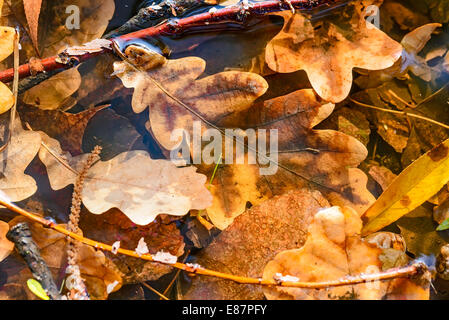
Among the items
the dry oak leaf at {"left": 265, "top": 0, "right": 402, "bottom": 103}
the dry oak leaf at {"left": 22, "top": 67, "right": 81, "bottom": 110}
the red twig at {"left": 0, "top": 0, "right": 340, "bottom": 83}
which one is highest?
the red twig at {"left": 0, "top": 0, "right": 340, "bottom": 83}

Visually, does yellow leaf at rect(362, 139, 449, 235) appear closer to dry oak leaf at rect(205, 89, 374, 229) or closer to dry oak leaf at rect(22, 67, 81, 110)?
dry oak leaf at rect(205, 89, 374, 229)

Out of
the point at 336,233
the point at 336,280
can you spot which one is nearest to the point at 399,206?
A: the point at 336,233

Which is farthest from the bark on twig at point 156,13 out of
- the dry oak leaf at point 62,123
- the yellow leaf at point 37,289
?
the yellow leaf at point 37,289

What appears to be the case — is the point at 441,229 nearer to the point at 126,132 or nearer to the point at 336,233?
the point at 336,233

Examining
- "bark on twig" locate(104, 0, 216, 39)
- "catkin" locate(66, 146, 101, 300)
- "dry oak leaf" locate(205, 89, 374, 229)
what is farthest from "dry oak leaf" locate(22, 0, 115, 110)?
"dry oak leaf" locate(205, 89, 374, 229)

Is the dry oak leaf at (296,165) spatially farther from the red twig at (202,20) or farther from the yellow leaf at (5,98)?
the yellow leaf at (5,98)

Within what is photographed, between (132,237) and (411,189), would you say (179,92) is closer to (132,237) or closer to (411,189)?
(132,237)

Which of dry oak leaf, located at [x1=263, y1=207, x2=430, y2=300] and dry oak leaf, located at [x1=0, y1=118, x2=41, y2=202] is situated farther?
dry oak leaf, located at [x1=0, y1=118, x2=41, y2=202]
